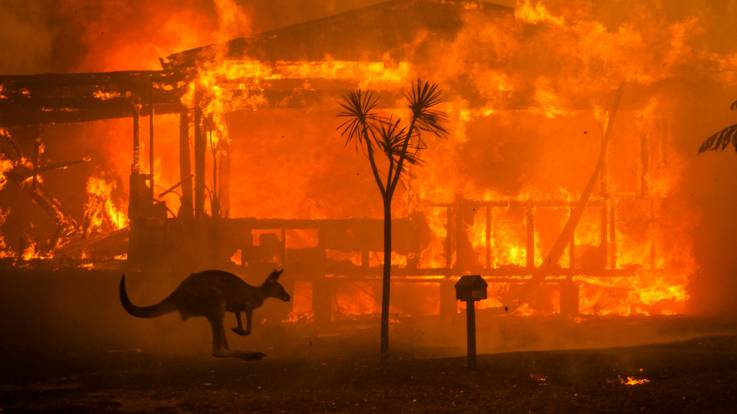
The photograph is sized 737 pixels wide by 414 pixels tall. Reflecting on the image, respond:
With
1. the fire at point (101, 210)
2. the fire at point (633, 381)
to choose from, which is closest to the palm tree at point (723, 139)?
the fire at point (633, 381)

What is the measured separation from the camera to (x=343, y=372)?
1215cm

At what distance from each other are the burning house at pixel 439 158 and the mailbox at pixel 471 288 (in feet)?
23.5

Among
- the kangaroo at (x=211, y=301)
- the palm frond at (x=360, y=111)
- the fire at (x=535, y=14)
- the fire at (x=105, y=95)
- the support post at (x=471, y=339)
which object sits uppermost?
the fire at (x=535, y=14)

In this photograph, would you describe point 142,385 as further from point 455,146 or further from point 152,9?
point 152,9

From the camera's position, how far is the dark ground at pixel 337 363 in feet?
32.8

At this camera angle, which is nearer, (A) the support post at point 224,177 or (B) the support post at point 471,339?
(B) the support post at point 471,339

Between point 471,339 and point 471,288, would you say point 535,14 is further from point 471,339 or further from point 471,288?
point 471,339

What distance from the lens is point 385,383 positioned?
11180 millimetres

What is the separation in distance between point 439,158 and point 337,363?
9.64 m

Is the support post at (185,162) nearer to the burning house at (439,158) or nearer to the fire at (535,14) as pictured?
the burning house at (439,158)

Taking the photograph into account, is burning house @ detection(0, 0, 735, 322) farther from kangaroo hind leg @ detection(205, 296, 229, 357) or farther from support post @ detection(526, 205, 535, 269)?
kangaroo hind leg @ detection(205, 296, 229, 357)

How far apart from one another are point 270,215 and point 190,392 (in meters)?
13.7

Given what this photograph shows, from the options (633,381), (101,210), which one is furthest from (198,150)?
(633,381)

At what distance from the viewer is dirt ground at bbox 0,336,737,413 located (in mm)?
9766
